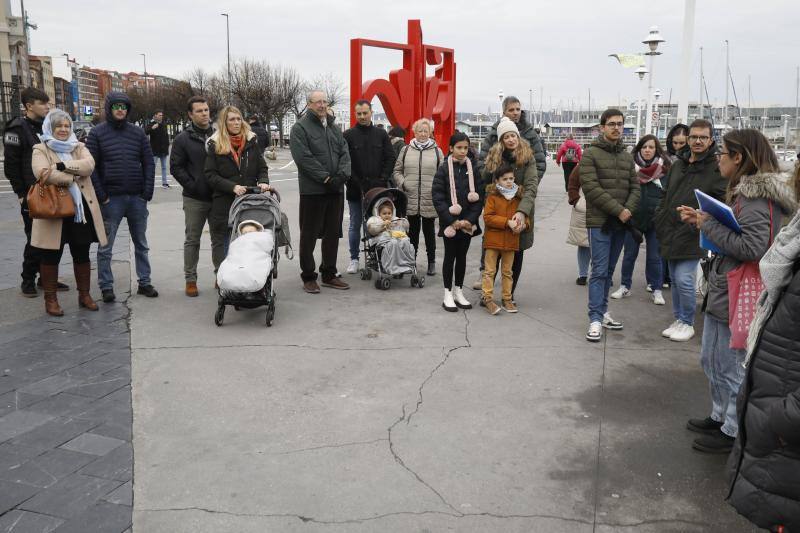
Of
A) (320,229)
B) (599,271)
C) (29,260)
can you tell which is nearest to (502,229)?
(599,271)

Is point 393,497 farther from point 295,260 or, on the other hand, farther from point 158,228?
point 158,228

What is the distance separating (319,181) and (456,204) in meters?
1.55

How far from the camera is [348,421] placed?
4367 millimetres

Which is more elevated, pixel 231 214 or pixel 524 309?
pixel 231 214

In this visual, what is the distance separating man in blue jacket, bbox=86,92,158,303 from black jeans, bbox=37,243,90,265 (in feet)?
1.01

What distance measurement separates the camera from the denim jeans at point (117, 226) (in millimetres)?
7066

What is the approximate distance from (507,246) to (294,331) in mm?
2273

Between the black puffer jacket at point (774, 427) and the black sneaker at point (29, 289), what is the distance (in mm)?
Result: 6921

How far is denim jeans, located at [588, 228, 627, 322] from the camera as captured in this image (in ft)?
20.0

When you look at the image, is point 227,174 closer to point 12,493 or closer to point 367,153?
point 367,153

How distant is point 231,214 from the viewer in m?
6.99

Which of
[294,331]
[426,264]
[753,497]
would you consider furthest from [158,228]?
[753,497]

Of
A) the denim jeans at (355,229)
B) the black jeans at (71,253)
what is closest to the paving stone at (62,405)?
the black jeans at (71,253)

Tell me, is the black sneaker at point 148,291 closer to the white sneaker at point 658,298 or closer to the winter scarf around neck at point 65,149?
the winter scarf around neck at point 65,149
